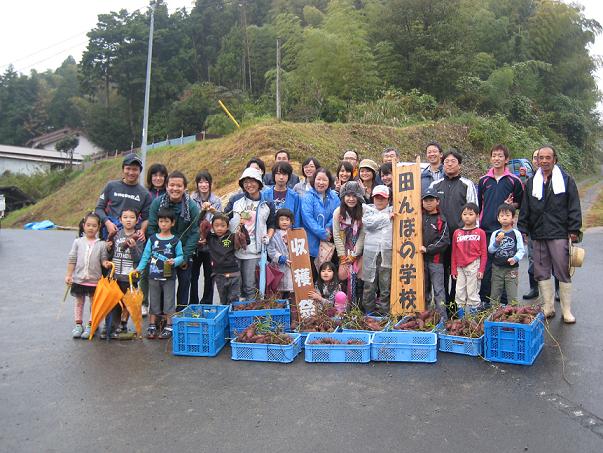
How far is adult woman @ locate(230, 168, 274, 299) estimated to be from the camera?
→ 6.14m

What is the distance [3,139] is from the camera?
198 ft

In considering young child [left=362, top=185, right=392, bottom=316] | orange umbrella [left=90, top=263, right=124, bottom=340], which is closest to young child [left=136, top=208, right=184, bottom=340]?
orange umbrella [left=90, top=263, right=124, bottom=340]

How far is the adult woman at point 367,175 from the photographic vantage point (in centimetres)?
653

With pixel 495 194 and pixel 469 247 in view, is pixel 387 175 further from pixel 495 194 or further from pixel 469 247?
pixel 469 247

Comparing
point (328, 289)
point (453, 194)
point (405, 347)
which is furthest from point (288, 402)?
point (453, 194)

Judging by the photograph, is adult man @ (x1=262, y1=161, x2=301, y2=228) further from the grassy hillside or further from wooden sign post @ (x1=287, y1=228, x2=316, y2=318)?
the grassy hillside

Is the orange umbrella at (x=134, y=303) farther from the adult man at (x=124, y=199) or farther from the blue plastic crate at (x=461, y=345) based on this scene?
the blue plastic crate at (x=461, y=345)

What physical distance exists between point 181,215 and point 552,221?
4261 mm

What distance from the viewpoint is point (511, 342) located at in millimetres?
4844

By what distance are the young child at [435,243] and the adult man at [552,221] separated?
1191 millimetres

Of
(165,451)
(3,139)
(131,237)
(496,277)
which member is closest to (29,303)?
(131,237)

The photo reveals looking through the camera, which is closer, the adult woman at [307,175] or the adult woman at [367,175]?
the adult woman at [367,175]

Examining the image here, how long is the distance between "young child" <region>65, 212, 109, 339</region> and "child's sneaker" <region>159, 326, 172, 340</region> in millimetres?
854

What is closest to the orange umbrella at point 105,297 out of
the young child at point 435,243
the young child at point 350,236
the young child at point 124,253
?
the young child at point 124,253
